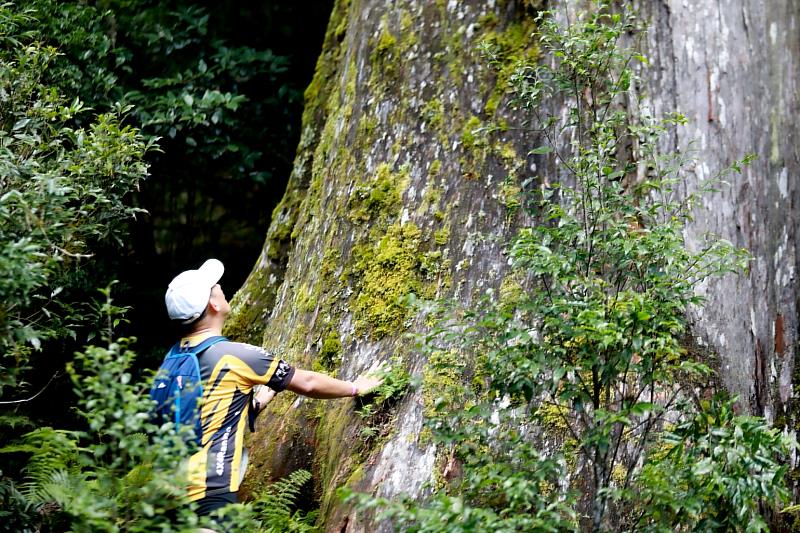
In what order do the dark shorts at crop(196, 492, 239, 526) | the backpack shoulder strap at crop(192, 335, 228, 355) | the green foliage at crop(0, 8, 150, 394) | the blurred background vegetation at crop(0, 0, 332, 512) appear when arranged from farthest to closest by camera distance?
the blurred background vegetation at crop(0, 0, 332, 512) → the backpack shoulder strap at crop(192, 335, 228, 355) → the dark shorts at crop(196, 492, 239, 526) → the green foliage at crop(0, 8, 150, 394)

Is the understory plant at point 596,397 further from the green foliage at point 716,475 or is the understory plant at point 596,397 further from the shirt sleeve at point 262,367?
the shirt sleeve at point 262,367

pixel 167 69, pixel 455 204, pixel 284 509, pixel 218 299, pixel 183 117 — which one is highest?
→ pixel 167 69

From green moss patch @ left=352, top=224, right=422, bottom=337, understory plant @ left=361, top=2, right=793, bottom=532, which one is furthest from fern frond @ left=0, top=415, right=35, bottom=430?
understory plant @ left=361, top=2, right=793, bottom=532

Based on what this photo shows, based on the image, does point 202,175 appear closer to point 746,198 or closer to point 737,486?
point 746,198

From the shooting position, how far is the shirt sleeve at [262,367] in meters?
4.42

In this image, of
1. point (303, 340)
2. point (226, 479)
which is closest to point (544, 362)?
point (226, 479)

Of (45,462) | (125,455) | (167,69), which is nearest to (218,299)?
(125,455)

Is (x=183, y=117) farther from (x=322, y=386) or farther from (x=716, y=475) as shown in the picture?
(x=716, y=475)

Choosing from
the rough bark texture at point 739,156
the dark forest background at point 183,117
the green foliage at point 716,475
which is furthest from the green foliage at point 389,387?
the dark forest background at point 183,117

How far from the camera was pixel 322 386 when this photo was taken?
15.3ft

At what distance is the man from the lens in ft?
14.1

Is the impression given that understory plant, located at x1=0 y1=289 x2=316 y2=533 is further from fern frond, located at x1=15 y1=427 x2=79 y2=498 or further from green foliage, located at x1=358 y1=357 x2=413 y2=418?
green foliage, located at x1=358 y1=357 x2=413 y2=418

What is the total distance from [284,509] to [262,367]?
0.96m

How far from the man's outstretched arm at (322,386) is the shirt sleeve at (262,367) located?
0.23ft
